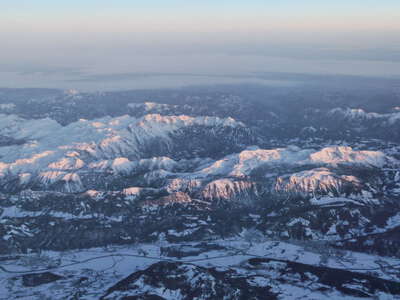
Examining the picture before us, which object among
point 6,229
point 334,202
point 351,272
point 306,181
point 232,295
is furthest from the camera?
point 306,181

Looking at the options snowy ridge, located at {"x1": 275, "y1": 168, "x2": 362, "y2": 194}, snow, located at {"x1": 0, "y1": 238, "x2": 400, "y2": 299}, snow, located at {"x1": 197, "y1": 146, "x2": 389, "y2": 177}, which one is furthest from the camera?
snow, located at {"x1": 197, "y1": 146, "x2": 389, "y2": 177}

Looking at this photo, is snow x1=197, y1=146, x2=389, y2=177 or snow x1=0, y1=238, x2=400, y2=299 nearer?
snow x1=0, y1=238, x2=400, y2=299

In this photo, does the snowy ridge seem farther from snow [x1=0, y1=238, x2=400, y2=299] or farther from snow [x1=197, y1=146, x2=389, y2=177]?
snow [x1=0, y1=238, x2=400, y2=299]

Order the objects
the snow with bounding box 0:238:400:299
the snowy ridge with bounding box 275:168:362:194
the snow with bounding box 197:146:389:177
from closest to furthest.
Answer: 1. the snow with bounding box 0:238:400:299
2. the snowy ridge with bounding box 275:168:362:194
3. the snow with bounding box 197:146:389:177

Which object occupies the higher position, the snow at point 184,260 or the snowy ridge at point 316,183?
the snowy ridge at point 316,183

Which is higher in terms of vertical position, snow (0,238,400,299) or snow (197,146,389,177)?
snow (197,146,389,177)

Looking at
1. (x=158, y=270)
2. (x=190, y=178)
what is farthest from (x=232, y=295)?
(x=190, y=178)

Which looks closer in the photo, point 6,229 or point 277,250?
point 277,250

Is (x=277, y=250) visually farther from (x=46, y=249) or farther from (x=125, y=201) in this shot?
(x=46, y=249)

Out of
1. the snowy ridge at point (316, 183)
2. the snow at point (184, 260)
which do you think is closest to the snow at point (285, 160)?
the snowy ridge at point (316, 183)

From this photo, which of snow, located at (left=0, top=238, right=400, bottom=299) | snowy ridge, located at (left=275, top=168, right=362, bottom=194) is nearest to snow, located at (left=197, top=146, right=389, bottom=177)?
snowy ridge, located at (left=275, top=168, right=362, bottom=194)

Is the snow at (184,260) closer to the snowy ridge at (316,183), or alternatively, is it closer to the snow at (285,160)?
the snowy ridge at (316,183)
